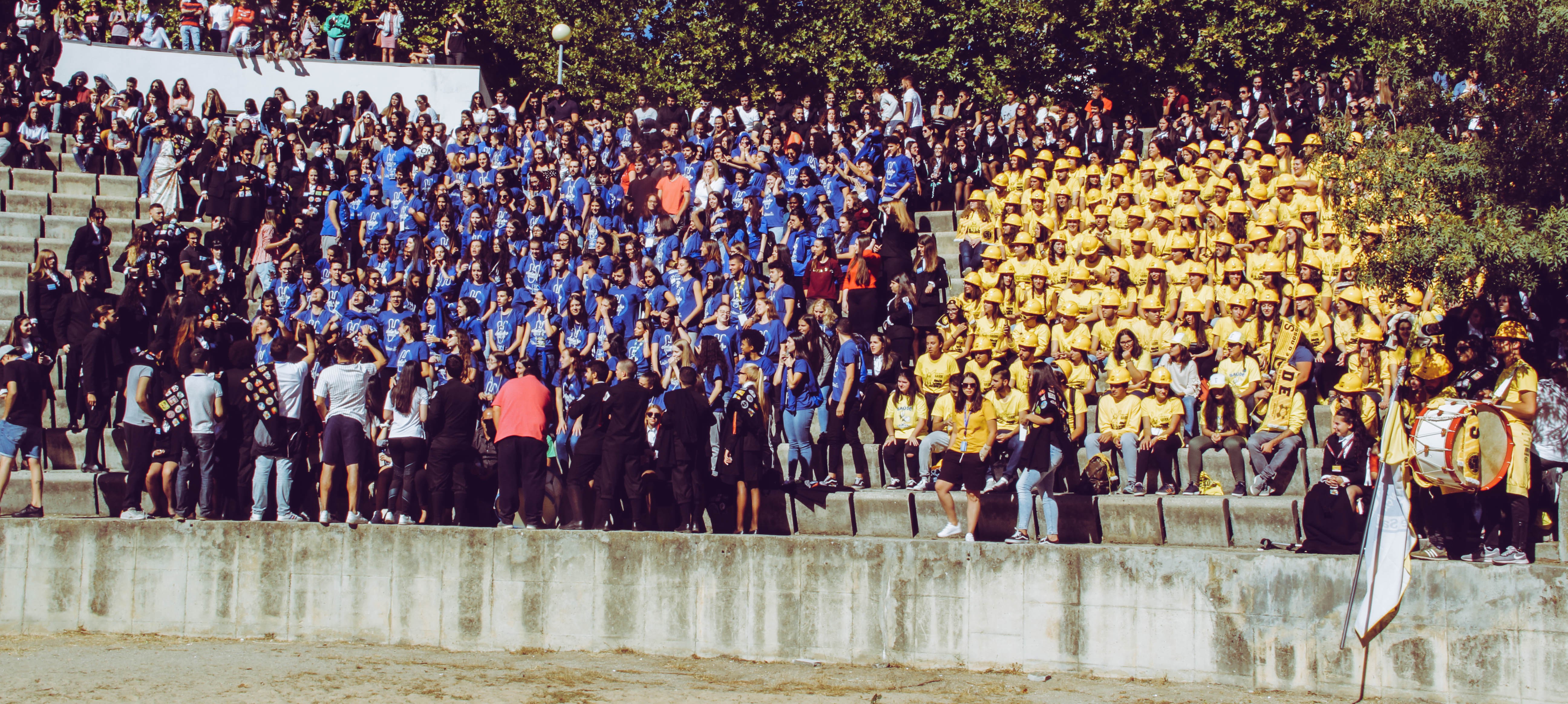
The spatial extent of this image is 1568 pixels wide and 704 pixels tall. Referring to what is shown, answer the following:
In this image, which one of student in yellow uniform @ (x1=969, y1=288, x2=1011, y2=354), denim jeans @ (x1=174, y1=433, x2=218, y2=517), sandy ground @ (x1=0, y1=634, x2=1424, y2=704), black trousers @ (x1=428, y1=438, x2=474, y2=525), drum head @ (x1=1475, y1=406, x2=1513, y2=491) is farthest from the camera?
student in yellow uniform @ (x1=969, y1=288, x2=1011, y2=354)

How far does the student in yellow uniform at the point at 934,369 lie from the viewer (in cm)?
1355

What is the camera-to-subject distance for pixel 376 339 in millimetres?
15188

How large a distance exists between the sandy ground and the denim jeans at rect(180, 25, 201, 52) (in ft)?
51.5

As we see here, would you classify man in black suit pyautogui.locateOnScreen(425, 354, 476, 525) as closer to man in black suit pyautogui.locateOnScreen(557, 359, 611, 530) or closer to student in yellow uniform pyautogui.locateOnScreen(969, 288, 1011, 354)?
man in black suit pyautogui.locateOnScreen(557, 359, 611, 530)

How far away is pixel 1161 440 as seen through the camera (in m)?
12.0

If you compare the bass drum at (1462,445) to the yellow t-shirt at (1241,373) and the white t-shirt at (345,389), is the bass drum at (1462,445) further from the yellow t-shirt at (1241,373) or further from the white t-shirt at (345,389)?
the white t-shirt at (345,389)

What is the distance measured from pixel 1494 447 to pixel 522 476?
8.02m

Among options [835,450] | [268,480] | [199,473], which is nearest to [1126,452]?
[835,450]

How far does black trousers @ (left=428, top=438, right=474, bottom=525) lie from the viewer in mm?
12586

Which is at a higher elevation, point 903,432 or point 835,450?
point 903,432

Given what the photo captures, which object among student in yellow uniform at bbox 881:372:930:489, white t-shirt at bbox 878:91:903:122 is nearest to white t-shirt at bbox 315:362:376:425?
student in yellow uniform at bbox 881:372:930:489

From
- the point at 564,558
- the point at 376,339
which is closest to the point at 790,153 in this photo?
the point at 376,339

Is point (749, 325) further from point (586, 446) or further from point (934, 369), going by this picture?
point (586, 446)

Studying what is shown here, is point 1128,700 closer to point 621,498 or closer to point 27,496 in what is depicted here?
point 621,498
